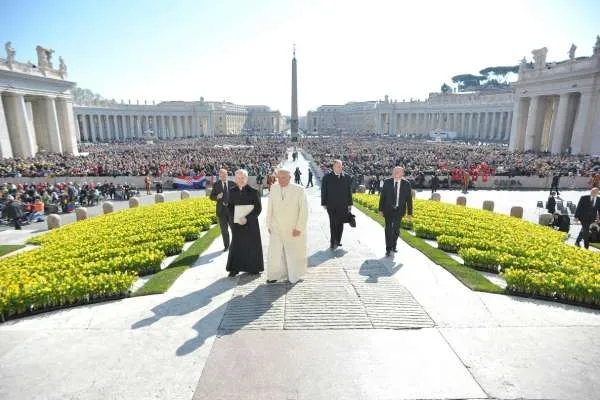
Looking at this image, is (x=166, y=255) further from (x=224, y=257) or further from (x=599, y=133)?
(x=599, y=133)

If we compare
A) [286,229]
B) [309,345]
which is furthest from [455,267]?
[309,345]

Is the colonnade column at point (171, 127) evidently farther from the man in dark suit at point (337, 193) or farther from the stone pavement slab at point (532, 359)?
the stone pavement slab at point (532, 359)

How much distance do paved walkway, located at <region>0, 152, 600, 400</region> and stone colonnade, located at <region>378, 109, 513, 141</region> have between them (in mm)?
89569

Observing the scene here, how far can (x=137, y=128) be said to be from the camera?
106 metres

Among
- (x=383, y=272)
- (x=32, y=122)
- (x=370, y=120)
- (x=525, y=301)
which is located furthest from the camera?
(x=370, y=120)

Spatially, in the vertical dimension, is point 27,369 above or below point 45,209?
above

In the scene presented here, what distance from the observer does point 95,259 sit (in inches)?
303

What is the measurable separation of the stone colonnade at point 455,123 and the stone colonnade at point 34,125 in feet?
278

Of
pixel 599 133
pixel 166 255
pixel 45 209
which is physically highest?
pixel 599 133

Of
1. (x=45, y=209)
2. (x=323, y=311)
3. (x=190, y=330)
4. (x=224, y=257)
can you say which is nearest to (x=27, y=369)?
(x=190, y=330)

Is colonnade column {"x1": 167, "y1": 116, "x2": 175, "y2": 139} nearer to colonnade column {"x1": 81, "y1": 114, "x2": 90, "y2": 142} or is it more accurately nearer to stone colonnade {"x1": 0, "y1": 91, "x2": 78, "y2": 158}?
colonnade column {"x1": 81, "y1": 114, "x2": 90, "y2": 142}

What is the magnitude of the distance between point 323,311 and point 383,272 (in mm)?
2074

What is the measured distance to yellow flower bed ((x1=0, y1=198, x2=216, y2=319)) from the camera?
558cm

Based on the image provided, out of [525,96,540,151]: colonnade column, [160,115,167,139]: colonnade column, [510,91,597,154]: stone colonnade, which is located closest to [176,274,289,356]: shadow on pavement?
[510,91,597,154]: stone colonnade
